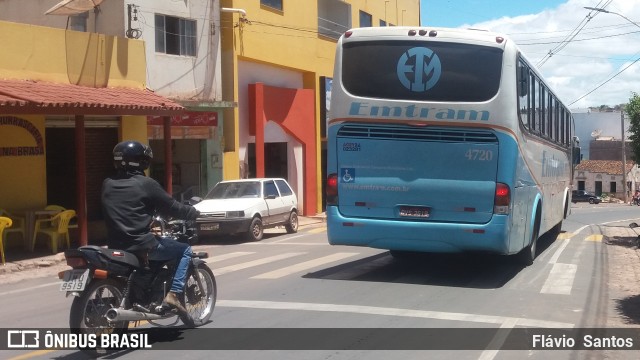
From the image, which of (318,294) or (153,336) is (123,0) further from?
(153,336)

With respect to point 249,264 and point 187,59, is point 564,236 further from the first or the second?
point 187,59

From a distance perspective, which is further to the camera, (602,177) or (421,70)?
Result: (602,177)

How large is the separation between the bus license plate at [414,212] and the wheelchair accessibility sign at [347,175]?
0.89 meters

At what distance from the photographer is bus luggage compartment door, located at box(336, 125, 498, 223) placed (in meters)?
11.6

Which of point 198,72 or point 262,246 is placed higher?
point 198,72

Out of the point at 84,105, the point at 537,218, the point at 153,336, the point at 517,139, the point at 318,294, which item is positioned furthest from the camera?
the point at 84,105

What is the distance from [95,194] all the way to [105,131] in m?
1.73

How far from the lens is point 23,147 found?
18141 mm

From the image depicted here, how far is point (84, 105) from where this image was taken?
54.7 feet

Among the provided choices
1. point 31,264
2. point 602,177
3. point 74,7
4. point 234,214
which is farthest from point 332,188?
point 602,177

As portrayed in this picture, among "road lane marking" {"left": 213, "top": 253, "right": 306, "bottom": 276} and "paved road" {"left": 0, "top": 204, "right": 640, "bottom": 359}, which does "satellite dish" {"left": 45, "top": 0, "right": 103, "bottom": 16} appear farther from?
"road lane marking" {"left": 213, "top": 253, "right": 306, "bottom": 276}

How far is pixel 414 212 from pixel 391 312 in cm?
253

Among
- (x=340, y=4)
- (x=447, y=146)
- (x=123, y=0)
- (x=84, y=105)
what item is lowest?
(x=447, y=146)

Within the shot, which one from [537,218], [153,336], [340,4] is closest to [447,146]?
[537,218]
